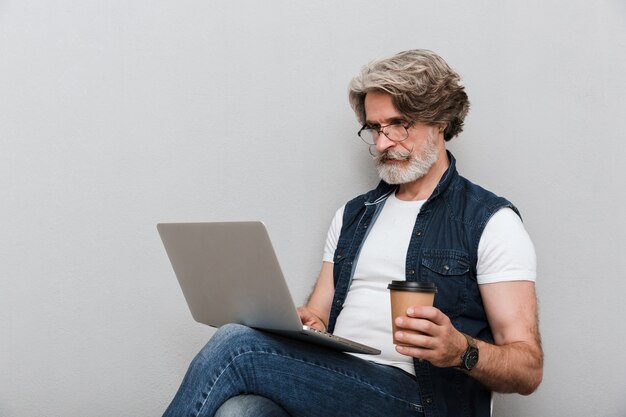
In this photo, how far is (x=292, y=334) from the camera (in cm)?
139

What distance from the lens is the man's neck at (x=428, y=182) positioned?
1.86m

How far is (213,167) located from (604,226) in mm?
1228

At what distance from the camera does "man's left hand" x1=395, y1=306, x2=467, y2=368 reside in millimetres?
1197

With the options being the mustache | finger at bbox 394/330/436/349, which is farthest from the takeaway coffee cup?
the mustache

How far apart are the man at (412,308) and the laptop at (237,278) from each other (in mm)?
64

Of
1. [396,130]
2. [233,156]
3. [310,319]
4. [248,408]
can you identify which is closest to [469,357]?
[248,408]

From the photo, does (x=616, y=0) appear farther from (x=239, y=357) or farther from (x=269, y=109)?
(x=239, y=357)

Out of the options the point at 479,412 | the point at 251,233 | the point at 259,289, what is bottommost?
the point at 479,412

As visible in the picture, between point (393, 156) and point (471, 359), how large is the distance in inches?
26.2

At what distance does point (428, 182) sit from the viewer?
186 centimetres

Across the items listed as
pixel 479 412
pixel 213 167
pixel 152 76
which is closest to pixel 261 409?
pixel 479 412

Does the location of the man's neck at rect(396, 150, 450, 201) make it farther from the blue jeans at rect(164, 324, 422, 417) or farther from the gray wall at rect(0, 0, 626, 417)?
the blue jeans at rect(164, 324, 422, 417)

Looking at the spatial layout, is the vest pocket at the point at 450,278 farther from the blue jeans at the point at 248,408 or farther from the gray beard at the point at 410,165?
the blue jeans at the point at 248,408

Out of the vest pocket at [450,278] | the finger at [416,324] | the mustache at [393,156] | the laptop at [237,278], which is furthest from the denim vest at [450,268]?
the finger at [416,324]
